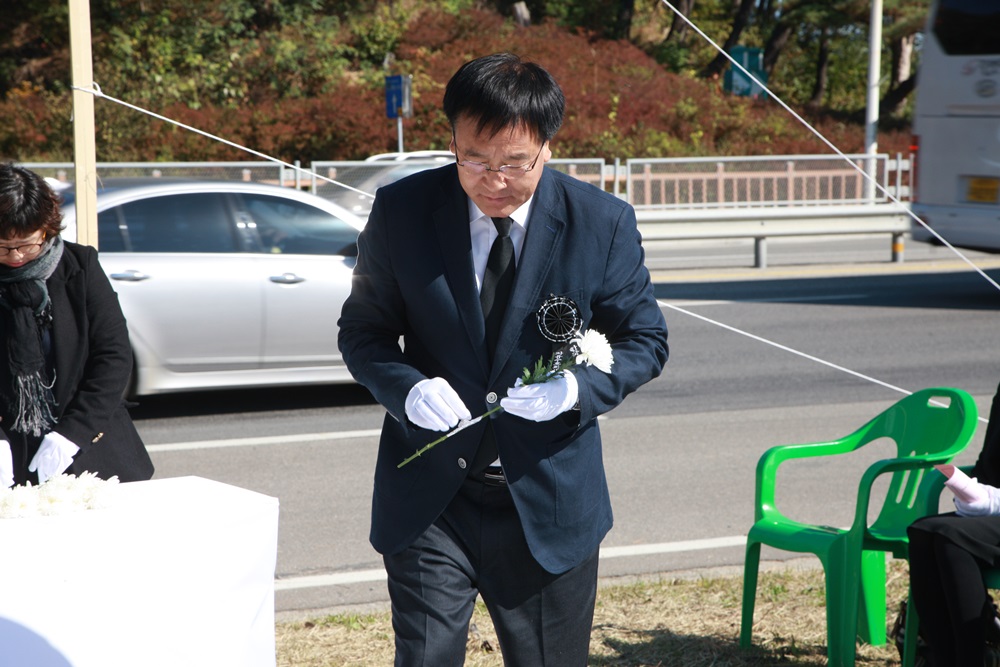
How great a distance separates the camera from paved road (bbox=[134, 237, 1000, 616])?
5188 mm

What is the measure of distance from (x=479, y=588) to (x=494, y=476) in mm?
275

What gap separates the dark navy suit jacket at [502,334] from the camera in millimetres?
2463

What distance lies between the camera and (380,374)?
2488 mm

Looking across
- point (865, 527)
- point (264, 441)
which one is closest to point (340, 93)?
point (264, 441)

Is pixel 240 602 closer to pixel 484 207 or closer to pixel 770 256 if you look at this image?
pixel 484 207

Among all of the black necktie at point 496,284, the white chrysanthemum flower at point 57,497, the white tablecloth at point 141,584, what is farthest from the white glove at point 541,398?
the white chrysanthemum flower at point 57,497

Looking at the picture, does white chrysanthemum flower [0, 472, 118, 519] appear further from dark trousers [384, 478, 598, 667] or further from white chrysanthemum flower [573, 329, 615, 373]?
white chrysanthemum flower [573, 329, 615, 373]

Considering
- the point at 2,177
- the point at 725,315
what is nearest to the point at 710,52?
the point at 725,315

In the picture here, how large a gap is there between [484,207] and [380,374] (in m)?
0.43

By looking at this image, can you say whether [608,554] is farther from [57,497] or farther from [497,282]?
[57,497]

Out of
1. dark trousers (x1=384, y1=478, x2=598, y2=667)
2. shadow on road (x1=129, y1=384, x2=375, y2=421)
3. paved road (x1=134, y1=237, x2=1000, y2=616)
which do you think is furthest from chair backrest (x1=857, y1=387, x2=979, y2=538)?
shadow on road (x1=129, y1=384, x2=375, y2=421)

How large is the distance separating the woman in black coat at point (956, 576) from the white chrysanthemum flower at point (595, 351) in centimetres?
146

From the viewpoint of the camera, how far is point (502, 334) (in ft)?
8.05

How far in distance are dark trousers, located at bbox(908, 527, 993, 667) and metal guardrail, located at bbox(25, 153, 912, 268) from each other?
11.1 m
